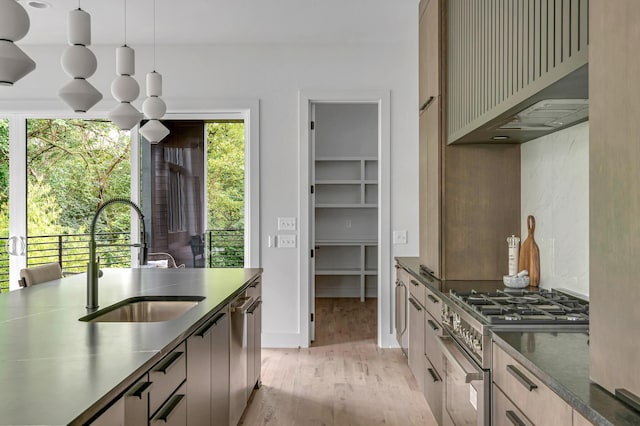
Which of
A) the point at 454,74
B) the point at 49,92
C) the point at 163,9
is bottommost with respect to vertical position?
the point at 454,74

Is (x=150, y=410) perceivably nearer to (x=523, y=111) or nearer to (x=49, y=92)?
(x=523, y=111)

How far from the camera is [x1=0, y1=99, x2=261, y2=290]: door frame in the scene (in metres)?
4.67

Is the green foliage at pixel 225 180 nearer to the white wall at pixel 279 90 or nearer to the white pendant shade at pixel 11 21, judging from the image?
the white wall at pixel 279 90

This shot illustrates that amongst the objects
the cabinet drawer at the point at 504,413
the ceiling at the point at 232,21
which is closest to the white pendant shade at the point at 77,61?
the ceiling at the point at 232,21

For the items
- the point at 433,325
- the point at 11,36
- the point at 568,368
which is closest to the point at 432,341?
the point at 433,325

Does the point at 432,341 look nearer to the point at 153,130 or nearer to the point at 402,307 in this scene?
the point at 402,307

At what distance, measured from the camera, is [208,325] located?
83.0 inches

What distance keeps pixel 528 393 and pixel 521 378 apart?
5 centimetres

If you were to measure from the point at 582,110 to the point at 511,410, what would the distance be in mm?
1251

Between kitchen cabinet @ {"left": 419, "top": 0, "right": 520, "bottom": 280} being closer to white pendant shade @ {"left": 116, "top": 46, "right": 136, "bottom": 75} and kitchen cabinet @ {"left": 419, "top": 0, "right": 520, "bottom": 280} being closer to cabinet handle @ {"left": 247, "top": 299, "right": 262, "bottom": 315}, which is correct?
cabinet handle @ {"left": 247, "top": 299, "right": 262, "bottom": 315}

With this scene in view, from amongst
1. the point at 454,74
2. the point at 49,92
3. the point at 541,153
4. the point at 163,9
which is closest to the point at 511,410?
the point at 541,153

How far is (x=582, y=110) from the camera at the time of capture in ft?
6.75

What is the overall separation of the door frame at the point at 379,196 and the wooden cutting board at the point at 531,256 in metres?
1.89

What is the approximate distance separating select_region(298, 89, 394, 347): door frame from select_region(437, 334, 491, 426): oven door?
217cm
